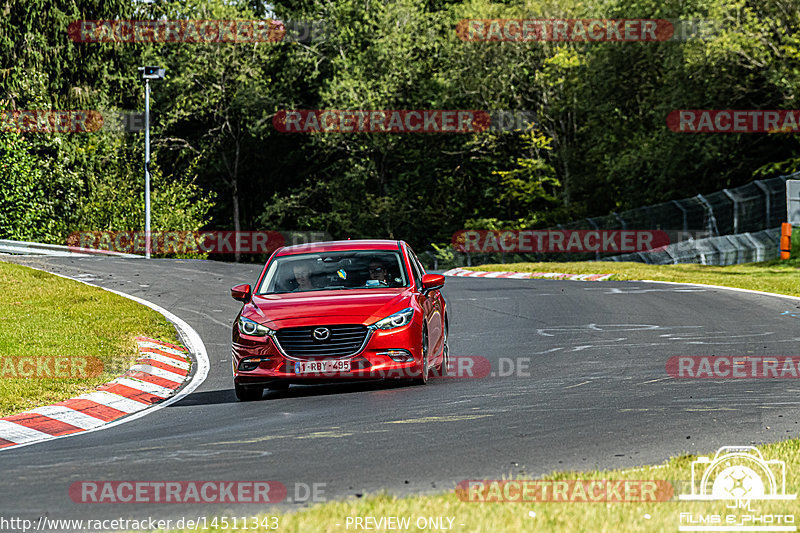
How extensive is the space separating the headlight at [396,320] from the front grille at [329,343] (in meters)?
0.19

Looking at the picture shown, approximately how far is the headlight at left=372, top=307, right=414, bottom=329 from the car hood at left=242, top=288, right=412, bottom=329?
0.05 metres

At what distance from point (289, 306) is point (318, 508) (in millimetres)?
5934

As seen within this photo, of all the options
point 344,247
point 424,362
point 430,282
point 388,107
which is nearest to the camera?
point 424,362

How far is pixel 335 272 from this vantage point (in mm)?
12992

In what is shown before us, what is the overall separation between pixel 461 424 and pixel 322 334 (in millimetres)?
2655

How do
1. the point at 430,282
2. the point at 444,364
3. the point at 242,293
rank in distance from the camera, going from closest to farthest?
the point at 242,293
the point at 430,282
the point at 444,364

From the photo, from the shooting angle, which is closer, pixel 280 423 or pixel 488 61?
pixel 280 423

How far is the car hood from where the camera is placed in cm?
1168

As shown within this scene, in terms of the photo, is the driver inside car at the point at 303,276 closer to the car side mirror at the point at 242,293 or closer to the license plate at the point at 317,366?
the car side mirror at the point at 242,293

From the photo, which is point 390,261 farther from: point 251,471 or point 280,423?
point 251,471

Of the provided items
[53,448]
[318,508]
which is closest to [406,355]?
[53,448]

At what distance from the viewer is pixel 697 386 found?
1166 cm

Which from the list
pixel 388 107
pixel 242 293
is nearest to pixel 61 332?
pixel 242 293

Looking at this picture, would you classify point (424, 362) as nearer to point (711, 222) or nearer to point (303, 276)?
point (303, 276)
